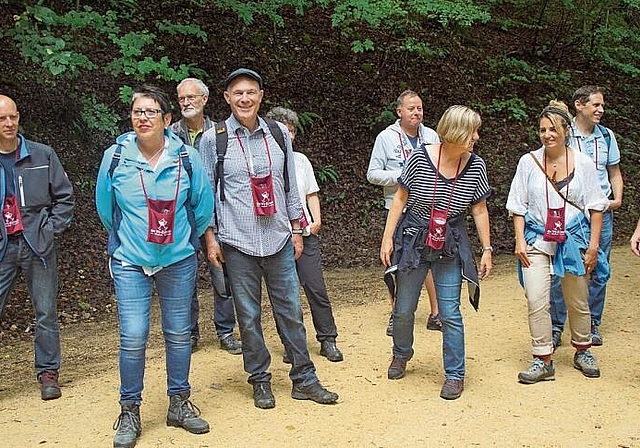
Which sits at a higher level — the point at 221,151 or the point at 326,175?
the point at 221,151

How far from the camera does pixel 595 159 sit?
6.04 m

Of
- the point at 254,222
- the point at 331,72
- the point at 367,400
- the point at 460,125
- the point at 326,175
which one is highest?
the point at 331,72

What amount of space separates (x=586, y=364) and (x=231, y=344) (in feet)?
8.91

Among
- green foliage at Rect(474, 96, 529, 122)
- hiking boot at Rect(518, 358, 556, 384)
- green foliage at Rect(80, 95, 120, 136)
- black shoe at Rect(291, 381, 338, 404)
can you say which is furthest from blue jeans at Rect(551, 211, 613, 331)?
green foliage at Rect(474, 96, 529, 122)

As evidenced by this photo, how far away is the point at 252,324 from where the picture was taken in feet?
15.7

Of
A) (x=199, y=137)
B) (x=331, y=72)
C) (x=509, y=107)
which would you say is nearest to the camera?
(x=199, y=137)

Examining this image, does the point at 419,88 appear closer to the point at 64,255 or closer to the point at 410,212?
the point at 64,255

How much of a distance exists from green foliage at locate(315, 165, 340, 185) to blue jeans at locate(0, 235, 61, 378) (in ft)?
23.1

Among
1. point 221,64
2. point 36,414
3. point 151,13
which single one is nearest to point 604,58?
point 221,64

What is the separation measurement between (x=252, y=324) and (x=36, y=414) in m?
1.51

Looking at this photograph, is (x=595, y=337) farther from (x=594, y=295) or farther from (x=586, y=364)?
(x=586, y=364)

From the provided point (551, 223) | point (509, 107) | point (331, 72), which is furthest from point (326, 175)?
point (551, 223)

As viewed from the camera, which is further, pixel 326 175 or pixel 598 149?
pixel 326 175

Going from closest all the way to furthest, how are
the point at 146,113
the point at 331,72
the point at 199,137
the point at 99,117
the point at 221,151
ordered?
the point at 146,113 → the point at 221,151 → the point at 199,137 → the point at 99,117 → the point at 331,72
